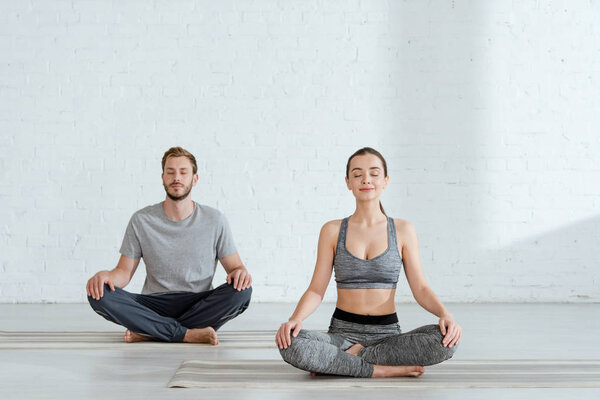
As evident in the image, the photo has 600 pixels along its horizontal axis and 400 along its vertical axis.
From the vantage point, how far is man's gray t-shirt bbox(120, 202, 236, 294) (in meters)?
3.51

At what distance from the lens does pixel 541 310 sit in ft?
16.5

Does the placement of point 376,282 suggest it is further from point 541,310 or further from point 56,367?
point 541,310

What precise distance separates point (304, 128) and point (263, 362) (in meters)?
2.96

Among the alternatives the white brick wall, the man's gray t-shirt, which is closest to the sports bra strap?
the man's gray t-shirt

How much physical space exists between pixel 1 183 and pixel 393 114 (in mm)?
3066

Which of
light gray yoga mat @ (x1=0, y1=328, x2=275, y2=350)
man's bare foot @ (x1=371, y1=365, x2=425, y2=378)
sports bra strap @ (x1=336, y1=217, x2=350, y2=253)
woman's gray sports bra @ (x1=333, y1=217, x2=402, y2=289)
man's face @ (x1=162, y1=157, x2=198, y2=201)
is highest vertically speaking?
man's face @ (x1=162, y1=157, x2=198, y2=201)

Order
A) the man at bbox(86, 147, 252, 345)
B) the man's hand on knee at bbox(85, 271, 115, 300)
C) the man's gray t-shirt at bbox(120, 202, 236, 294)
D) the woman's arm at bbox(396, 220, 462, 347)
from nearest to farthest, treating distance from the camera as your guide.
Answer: the woman's arm at bbox(396, 220, 462, 347), the man's hand on knee at bbox(85, 271, 115, 300), the man at bbox(86, 147, 252, 345), the man's gray t-shirt at bbox(120, 202, 236, 294)

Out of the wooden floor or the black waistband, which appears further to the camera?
the black waistband

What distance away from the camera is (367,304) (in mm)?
2545

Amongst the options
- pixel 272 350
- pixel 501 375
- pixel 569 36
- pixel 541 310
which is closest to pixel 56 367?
pixel 272 350

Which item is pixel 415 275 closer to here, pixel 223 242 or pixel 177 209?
pixel 223 242

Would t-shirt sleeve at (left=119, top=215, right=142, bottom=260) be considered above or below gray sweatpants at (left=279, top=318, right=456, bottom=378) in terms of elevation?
above

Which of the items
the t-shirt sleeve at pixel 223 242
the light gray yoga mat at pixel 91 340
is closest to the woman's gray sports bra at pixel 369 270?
the light gray yoga mat at pixel 91 340

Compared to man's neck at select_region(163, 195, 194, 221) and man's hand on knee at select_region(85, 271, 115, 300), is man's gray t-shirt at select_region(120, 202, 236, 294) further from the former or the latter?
man's hand on knee at select_region(85, 271, 115, 300)
